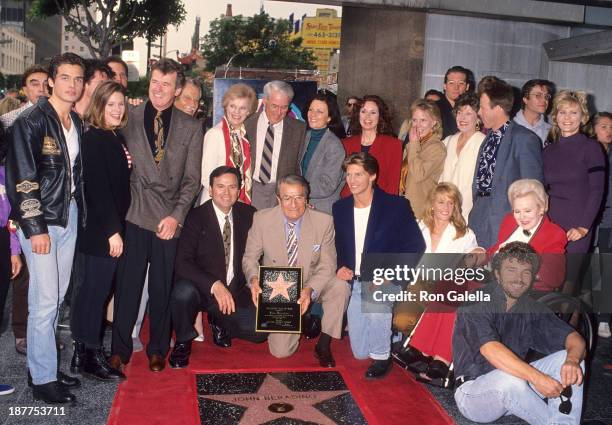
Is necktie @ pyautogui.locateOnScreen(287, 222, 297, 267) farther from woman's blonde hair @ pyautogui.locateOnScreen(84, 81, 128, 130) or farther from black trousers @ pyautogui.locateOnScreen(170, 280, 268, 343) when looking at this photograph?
woman's blonde hair @ pyautogui.locateOnScreen(84, 81, 128, 130)

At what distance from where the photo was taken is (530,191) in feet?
14.0

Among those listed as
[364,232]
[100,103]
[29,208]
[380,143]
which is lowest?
[364,232]

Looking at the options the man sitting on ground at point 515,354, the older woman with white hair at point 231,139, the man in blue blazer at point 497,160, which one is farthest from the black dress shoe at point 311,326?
the man sitting on ground at point 515,354

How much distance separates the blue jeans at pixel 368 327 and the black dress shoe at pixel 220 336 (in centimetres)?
99

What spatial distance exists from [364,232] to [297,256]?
549 mm

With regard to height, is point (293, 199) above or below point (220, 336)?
above

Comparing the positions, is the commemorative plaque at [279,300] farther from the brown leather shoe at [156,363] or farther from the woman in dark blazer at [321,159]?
the woman in dark blazer at [321,159]

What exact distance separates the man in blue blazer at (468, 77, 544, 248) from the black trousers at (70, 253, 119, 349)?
9.04 feet

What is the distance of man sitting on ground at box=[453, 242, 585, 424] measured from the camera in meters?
3.48

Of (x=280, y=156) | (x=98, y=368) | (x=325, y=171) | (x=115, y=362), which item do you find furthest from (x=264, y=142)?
Answer: (x=98, y=368)

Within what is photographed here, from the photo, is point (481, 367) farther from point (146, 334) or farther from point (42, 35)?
point (42, 35)

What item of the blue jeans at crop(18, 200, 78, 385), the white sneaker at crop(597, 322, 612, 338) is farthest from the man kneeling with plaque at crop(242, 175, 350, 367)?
the white sneaker at crop(597, 322, 612, 338)

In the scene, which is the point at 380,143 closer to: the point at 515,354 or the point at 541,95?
the point at 541,95

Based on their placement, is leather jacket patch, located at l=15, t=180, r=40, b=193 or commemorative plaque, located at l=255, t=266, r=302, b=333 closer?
leather jacket patch, located at l=15, t=180, r=40, b=193
